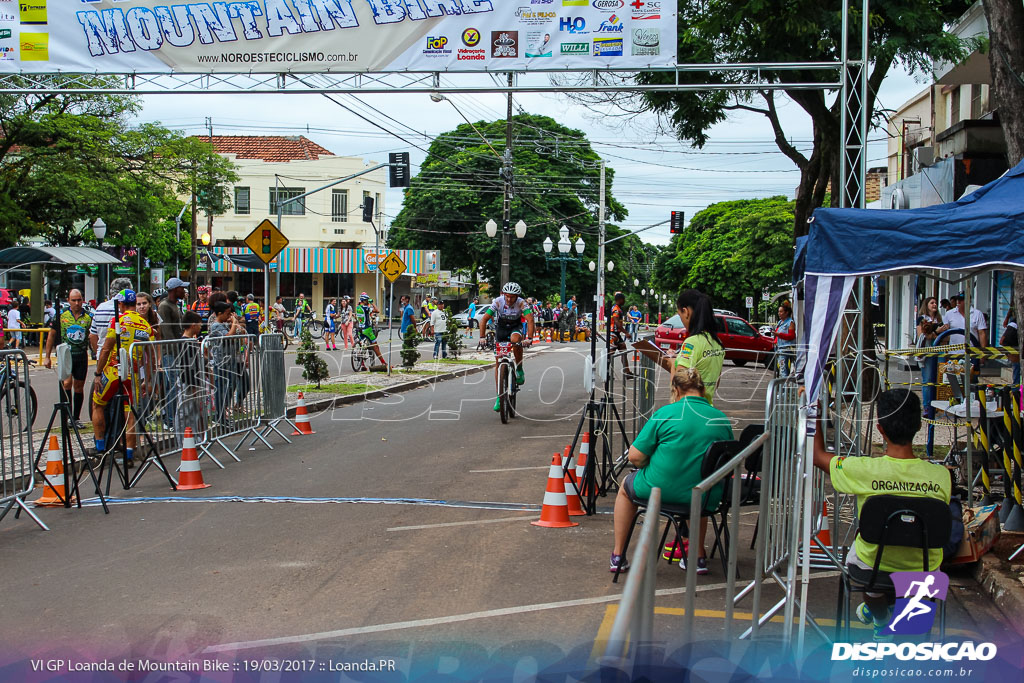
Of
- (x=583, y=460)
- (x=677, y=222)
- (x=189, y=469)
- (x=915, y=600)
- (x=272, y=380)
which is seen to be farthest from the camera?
(x=677, y=222)

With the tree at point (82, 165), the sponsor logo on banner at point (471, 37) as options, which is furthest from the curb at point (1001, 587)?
the tree at point (82, 165)

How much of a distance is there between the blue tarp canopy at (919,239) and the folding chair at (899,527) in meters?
2.10

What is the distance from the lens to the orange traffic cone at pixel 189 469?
922 centimetres

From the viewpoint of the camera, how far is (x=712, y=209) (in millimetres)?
79312

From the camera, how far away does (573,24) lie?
12453mm

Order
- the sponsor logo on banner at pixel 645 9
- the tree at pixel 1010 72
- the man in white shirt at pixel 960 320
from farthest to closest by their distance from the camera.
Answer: the man in white shirt at pixel 960 320, the sponsor logo on banner at pixel 645 9, the tree at pixel 1010 72

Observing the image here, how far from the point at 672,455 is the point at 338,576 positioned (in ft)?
7.74

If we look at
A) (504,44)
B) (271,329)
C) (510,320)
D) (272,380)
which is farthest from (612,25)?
(271,329)

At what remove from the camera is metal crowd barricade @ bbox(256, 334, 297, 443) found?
1198 centimetres

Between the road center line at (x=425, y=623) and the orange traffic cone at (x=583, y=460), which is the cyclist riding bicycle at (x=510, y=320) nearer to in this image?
A: the orange traffic cone at (x=583, y=460)

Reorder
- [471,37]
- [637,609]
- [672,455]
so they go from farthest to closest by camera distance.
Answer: [471,37] < [672,455] < [637,609]

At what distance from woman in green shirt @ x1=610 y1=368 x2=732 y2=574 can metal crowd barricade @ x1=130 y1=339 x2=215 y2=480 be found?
18.5ft

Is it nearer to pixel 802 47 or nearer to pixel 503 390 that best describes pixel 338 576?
pixel 503 390

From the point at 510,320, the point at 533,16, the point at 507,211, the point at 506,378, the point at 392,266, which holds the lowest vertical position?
the point at 506,378
